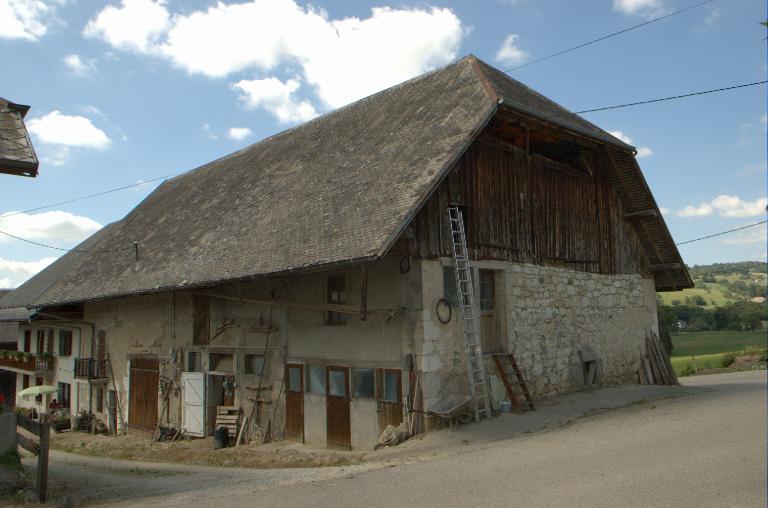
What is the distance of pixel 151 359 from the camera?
17.5 metres

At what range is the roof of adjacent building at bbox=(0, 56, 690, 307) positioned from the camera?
10.9 m

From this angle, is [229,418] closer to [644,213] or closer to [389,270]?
[389,270]

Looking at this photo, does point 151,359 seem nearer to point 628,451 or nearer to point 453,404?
point 453,404

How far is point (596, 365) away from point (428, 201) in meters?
6.76

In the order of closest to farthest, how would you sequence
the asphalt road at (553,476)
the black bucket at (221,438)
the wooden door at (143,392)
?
1. the asphalt road at (553,476)
2. the black bucket at (221,438)
3. the wooden door at (143,392)

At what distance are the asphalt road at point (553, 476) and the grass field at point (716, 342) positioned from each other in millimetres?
18759

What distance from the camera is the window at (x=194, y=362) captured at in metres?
15.8

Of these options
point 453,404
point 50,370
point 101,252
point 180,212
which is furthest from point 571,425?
point 50,370

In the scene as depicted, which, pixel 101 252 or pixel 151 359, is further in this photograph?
pixel 101 252

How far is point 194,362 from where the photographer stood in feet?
52.5

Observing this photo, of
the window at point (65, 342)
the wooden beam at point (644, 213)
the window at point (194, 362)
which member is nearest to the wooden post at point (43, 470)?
the window at point (194, 362)

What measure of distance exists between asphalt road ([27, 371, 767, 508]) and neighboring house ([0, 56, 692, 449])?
105 inches

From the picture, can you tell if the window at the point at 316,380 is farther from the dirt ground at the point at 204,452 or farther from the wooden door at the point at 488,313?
the wooden door at the point at 488,313

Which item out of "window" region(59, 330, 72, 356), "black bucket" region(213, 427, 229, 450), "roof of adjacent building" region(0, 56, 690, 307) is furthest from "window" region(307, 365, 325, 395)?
"window" region(59, 330, 72, 356)
